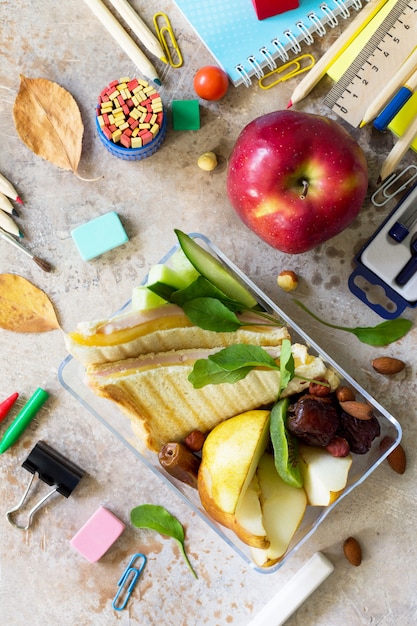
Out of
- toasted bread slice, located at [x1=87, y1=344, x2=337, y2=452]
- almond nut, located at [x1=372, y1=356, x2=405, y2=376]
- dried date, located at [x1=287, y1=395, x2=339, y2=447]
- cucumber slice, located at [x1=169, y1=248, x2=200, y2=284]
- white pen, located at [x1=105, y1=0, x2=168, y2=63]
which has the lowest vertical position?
almond nut, located at [x1=372, y1=356, x2=405, y2=376]

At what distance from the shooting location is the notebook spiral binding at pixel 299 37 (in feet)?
3.22

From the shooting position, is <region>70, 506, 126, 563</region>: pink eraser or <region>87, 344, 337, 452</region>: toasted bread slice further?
<region>70, 506, 126, 563</region>: pink eraser

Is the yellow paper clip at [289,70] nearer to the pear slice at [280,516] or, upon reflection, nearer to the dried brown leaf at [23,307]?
the dried brown leaf at [23,307]

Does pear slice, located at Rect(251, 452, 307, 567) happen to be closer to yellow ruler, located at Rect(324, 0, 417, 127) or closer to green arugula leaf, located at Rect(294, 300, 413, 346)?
green arugula leaf, located at Rect(294, 300, 413, 346)

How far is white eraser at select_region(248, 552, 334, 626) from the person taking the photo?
3.20ft

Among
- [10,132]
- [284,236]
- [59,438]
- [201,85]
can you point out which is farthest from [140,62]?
[59,438]

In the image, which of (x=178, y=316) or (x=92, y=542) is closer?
(x=178, y=316)

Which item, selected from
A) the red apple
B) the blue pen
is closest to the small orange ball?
the red apple

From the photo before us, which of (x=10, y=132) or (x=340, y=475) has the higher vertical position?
(x=10, y=132)

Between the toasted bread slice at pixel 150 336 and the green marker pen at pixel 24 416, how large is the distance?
0.19 m

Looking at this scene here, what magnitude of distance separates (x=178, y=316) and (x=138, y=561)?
0.42m

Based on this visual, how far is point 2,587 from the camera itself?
1034 millimetres

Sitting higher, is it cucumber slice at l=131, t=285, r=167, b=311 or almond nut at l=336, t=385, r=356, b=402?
cucumber slice at l=131, t=285, r=167, b=311

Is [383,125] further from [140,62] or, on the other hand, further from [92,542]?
[92,542]
